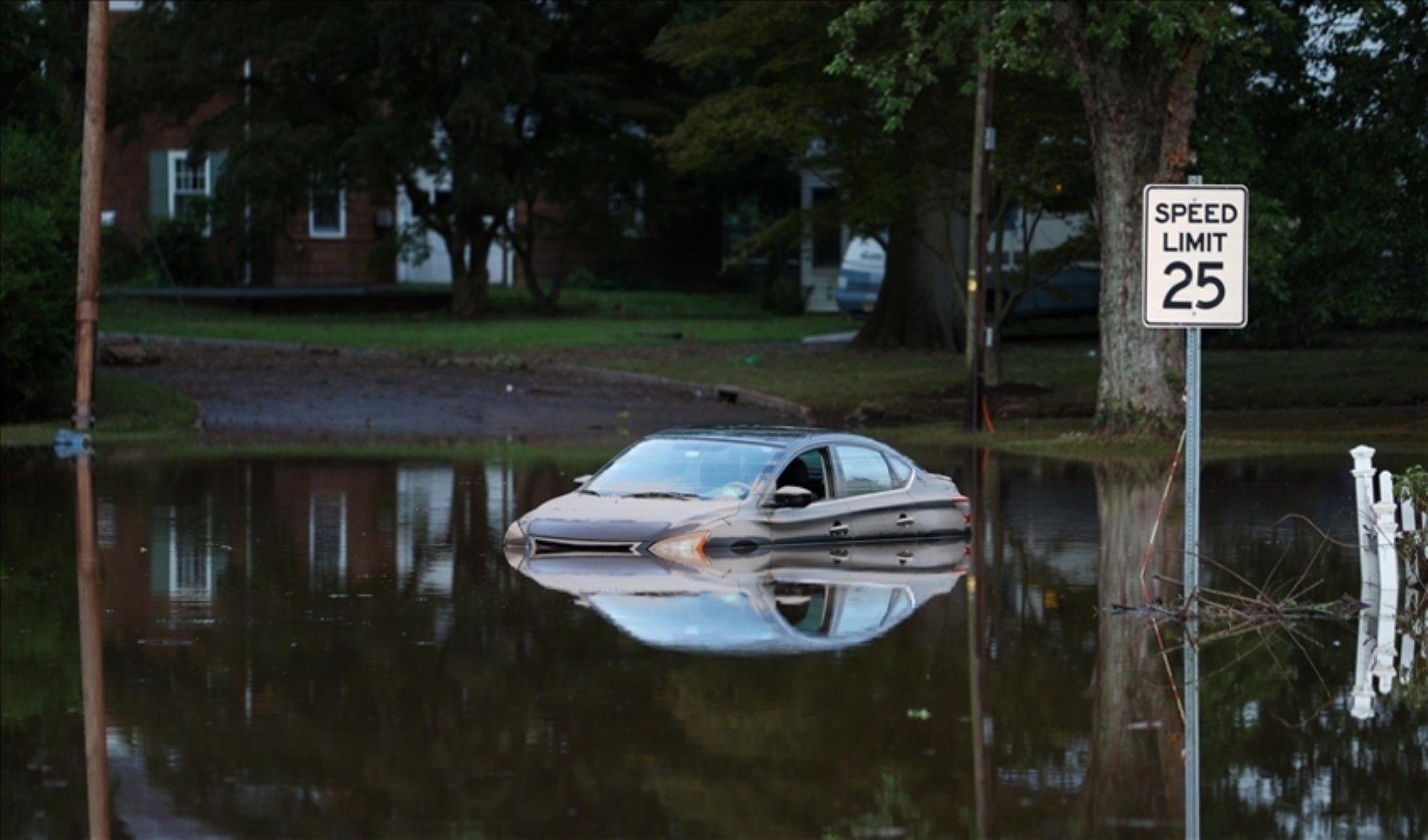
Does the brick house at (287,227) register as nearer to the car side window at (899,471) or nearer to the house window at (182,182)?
the house window at (182,182)

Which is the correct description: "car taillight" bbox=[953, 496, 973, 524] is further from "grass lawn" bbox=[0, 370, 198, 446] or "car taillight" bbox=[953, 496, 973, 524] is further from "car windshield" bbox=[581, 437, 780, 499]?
"grass lawn" bbox=[0, 370, 198, 446]

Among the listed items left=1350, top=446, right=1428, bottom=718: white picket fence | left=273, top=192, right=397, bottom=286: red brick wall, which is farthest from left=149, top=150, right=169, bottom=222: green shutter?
left=1350, top=446, right=1428, bottom=718: white picket fence

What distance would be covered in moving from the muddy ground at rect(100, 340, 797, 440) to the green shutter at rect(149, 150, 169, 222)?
915 inches

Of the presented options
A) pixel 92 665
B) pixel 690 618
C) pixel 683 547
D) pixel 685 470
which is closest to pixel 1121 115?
pixel 685 470

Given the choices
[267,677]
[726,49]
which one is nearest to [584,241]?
[726,49]

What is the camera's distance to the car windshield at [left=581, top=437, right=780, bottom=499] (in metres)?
17.9

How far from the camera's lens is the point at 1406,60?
31641mm

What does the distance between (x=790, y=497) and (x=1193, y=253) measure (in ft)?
16.8

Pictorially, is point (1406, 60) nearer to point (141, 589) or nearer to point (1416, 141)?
point (1416, 141)

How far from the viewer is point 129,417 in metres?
31.8

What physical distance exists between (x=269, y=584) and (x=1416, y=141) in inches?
820

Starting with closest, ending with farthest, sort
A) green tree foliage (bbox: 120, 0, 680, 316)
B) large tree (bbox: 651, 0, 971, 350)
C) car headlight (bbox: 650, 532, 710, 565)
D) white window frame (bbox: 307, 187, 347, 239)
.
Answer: car headlight (bbox: 650, 532, 710, 565), large tree (bbox: 651, 0, 971, 350), green tree foliage (bbox: 120, 0, 680, 316), white window frame (bbox: 307, 187, 347, 239)

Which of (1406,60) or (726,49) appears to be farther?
(726,49)

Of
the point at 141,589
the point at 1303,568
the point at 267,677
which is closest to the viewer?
the point at 267,677
